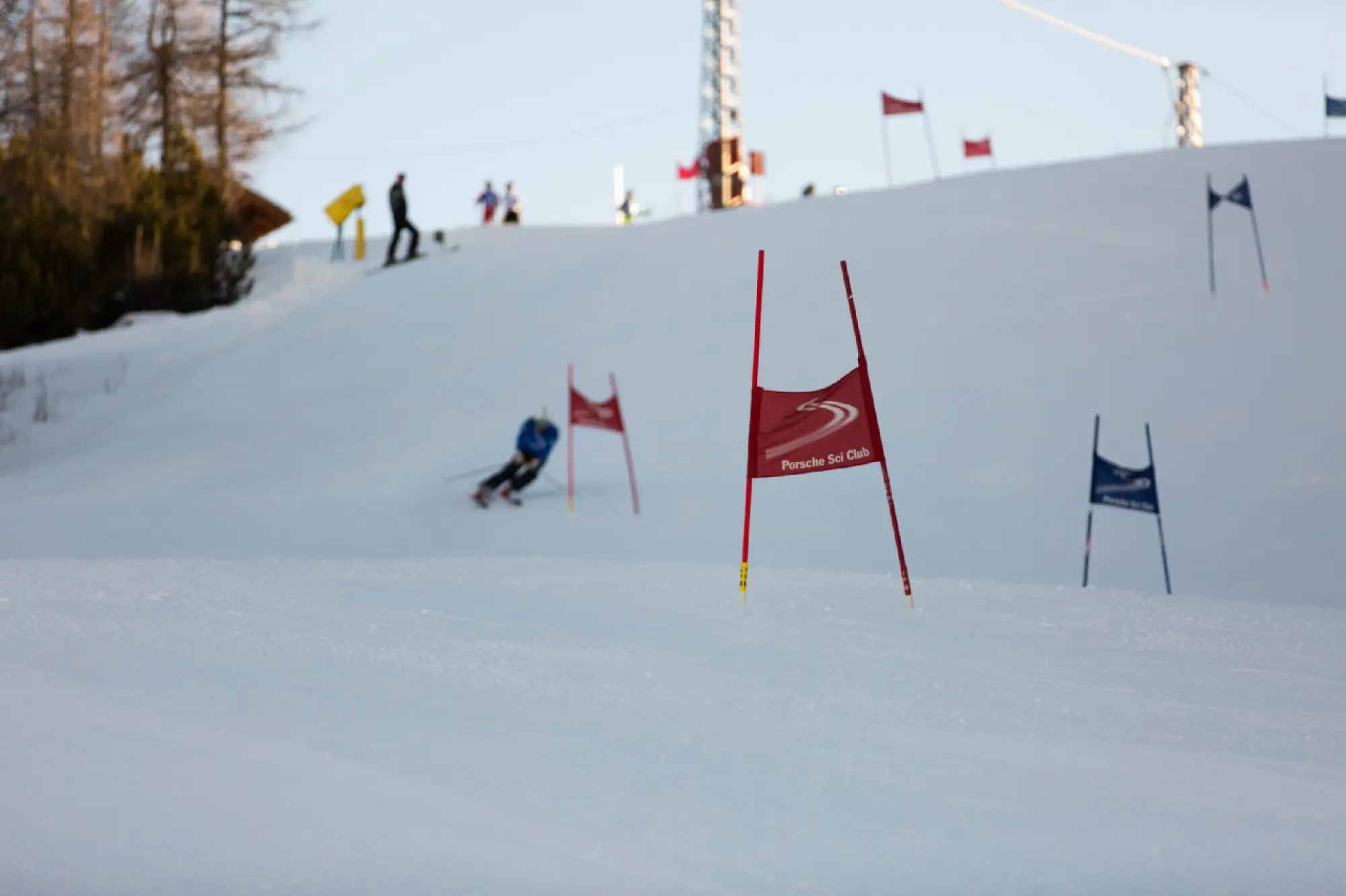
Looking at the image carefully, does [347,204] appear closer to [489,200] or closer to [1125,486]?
[489,200]

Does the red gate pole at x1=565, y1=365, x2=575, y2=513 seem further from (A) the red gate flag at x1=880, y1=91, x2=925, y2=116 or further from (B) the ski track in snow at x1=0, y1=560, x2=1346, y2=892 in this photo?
(A) the red gate flag at x1=880, y1=91, x2=925, y2=116

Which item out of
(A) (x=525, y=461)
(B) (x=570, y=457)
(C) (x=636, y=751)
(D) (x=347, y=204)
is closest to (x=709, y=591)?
(C) (x=636, y=751)

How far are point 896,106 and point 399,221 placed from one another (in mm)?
11109

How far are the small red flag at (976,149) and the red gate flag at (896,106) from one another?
125 inches

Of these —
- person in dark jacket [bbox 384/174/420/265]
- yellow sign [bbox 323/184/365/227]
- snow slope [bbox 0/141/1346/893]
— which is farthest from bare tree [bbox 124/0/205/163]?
snow slope [bbox 0/141/1346/893]

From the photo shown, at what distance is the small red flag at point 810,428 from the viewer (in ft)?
20.6

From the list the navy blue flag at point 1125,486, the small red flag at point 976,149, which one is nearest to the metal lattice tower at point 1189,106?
the small red flag at point 976,149

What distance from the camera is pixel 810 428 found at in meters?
6.32

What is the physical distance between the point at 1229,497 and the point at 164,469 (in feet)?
36.6

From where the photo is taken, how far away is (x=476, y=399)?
16812 millimetres

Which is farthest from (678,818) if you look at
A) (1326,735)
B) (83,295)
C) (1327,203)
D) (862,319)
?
(83,295)

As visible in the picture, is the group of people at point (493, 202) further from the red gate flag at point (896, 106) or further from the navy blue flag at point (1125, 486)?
the navy blue flag at point (1125, 486)

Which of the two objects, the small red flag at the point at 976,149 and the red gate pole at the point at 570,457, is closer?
the red gate pole at the point at 570,457

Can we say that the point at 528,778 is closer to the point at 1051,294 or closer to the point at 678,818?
the point at 678,818
